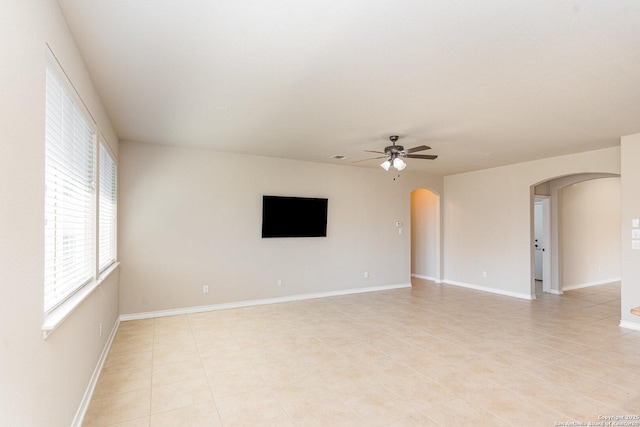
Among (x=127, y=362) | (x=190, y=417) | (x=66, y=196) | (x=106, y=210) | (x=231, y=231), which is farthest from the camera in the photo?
(x=231, y=231)

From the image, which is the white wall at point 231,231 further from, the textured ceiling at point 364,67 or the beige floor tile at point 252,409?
the beige floor tile at point 252,409

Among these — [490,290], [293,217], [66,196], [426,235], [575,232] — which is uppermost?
[66,196]

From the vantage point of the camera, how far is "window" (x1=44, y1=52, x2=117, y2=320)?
194cm

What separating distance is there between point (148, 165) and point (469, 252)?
675 centimetres

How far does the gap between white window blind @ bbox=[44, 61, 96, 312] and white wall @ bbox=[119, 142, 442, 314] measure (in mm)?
2014

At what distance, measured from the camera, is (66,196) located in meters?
2.29

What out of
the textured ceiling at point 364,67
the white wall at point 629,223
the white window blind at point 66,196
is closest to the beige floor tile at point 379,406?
the white window blind at point 66,196

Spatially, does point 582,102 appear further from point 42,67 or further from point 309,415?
point 42,67

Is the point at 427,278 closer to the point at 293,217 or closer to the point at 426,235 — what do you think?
the point at 426,235

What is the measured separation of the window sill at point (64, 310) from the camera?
68.5 inches

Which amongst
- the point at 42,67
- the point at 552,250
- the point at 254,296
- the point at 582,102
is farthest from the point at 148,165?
the point at 552,250

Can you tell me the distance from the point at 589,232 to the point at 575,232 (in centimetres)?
61

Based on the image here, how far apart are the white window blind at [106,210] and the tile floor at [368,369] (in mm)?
1053

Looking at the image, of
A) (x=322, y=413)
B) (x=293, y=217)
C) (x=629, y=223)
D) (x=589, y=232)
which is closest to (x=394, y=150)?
(x=293, y=217)
